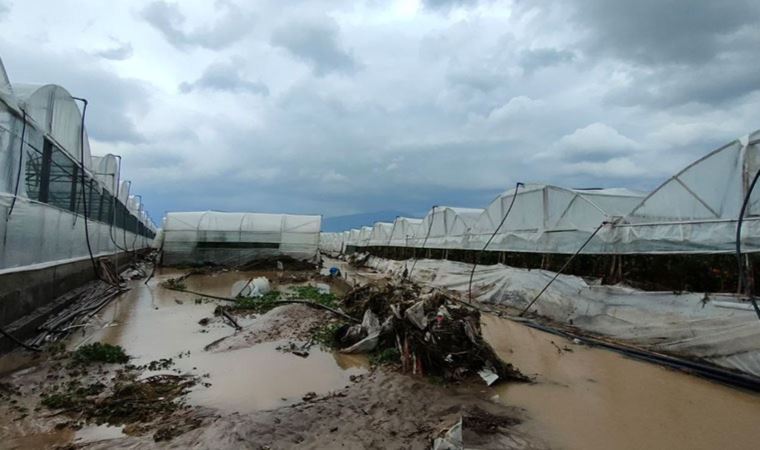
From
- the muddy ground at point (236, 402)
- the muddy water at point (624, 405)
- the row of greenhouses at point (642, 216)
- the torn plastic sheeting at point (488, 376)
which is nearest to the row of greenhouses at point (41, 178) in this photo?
the muddy ground at point (236, 402)

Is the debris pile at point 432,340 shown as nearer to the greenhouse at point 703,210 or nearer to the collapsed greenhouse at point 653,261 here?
the collapsed greenhouse at point 653,261

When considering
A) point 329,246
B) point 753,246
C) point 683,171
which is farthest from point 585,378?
point 329,246

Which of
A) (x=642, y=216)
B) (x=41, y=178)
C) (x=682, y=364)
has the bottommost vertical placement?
(x=682, y=364)

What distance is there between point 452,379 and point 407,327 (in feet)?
3.48

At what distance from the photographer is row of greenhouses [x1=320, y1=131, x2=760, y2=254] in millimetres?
7375

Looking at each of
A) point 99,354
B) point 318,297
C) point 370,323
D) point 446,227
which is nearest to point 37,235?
point 99,354

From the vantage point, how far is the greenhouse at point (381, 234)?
31.5 m

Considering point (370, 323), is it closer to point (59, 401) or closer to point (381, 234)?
point (59, 401)

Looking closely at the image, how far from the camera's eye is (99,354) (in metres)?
6.08

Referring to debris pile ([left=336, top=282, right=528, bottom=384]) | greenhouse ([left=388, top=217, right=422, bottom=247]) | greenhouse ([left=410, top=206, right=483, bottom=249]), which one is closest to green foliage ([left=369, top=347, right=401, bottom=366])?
debris pile ([left=336, top=282, right=528, bottom=384])

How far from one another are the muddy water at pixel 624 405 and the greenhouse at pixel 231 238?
2074cm

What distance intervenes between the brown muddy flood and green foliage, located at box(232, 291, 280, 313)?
2.61ft

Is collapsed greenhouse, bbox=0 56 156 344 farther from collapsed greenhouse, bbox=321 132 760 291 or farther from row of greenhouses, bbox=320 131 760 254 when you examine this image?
collapsed greenhouse, bbox=321 132 760 291

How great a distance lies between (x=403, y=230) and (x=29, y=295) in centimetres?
2169
